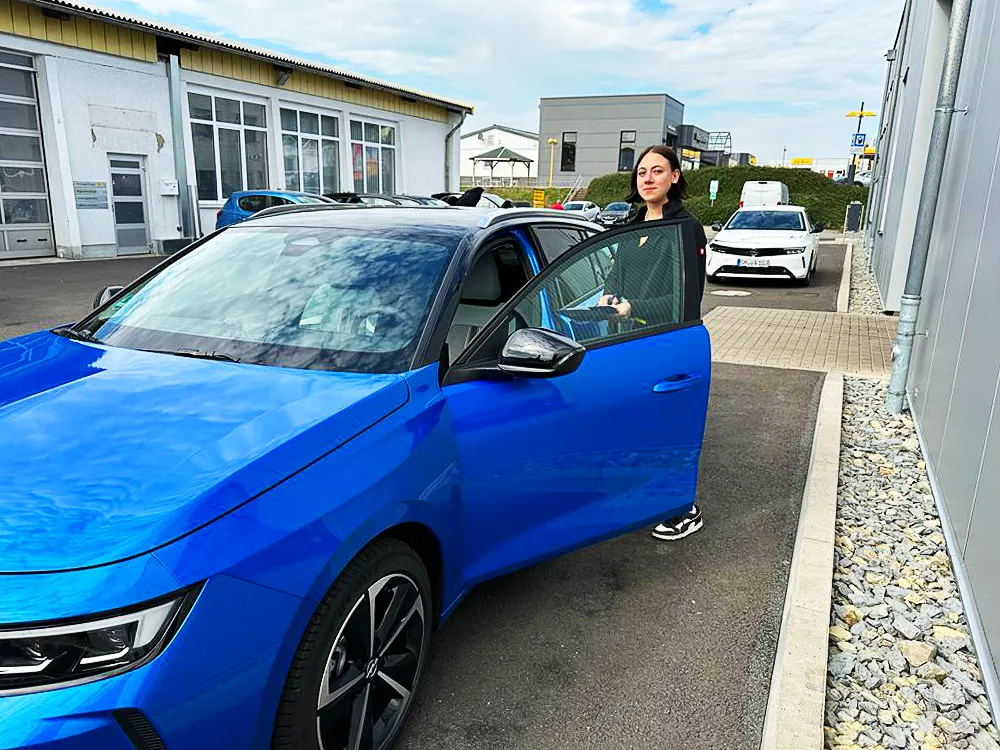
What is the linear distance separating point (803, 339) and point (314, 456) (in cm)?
856

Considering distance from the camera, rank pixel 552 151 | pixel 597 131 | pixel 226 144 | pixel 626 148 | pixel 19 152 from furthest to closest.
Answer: pixel 552 151, pixel 597 131, pixel 626 148, pixel 226 144, pixel 19 152

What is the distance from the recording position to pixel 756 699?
2637 mm

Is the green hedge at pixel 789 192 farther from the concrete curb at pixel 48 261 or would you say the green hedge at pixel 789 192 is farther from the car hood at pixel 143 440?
the car hood at pixel 143 440

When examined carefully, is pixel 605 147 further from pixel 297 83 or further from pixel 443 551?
pixel 443 551

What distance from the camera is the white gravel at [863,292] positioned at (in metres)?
12.0

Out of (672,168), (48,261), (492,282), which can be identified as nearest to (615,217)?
(672,168)

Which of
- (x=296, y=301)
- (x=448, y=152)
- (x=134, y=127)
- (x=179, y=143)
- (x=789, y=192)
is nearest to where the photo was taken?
(x=296, y=301)

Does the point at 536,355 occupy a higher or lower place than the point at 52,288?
higher

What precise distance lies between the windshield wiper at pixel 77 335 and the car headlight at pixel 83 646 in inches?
61.8

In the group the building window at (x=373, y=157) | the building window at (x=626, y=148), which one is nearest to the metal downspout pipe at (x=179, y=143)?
the building window at (x=373, y=157)

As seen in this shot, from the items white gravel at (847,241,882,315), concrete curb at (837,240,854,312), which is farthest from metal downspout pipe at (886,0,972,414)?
concrete curb at (837,240,854,312)

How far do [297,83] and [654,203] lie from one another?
2199 cm

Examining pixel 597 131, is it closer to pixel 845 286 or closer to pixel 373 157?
pixel 373 157

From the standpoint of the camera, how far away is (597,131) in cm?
6197
